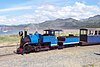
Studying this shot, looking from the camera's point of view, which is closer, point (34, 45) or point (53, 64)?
point (53, 64)

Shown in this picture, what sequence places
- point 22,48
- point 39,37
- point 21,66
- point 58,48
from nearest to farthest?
1. point 21,66
2. point 22,48
3. point 39,37
4. point 58,48

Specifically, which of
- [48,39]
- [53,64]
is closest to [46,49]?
[48,39]

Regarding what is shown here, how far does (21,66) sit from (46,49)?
10.0 meters

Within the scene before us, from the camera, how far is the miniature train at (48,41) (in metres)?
25.3

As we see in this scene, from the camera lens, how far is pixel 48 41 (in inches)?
1080

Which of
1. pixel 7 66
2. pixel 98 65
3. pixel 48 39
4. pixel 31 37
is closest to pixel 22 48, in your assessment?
pixel 31 37

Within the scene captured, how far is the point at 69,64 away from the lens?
17.8 m

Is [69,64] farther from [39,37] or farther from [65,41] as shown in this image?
[65,41]

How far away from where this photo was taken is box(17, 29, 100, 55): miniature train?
25.3m

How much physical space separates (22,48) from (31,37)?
5.41 ft

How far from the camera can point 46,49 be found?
26922 millimetres

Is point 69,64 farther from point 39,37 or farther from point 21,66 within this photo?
point 39,37

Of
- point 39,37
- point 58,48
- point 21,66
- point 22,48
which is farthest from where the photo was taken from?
point 58,48

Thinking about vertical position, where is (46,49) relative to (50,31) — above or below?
below
